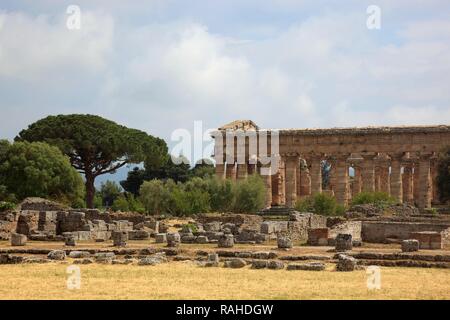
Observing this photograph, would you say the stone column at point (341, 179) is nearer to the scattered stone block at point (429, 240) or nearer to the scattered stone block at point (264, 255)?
the scattered stone block at point (429, 240)

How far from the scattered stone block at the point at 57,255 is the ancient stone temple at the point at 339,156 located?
147ft

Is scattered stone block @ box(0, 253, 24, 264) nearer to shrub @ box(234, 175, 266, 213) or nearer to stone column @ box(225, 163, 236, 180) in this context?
shrub @ box(234, 175, 266, 213)

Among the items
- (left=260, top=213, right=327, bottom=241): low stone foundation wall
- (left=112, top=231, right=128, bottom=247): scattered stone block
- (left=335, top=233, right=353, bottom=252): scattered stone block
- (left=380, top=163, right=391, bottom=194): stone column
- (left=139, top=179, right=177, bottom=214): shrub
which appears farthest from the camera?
(left=380, top=163, right=391, bottom=194): stone column

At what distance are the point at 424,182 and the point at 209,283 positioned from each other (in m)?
50.6

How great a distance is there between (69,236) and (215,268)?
946cm

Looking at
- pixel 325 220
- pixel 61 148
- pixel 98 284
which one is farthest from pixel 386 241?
pixel 61 148

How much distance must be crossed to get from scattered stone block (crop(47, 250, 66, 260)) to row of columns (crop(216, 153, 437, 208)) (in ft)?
144

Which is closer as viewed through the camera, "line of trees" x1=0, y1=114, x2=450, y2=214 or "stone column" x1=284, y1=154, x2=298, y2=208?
"line of trees" x1=0, y1=114, x2=450, y2=214

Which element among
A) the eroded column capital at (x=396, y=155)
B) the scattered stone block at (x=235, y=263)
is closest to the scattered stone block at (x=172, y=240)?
the scattered stone block at (x=235, y=263)

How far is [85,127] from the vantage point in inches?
2697

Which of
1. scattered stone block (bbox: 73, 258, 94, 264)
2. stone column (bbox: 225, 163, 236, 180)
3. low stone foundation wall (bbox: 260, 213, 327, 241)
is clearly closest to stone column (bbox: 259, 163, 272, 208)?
stone column (bbox: 225, 163, 236, 180)

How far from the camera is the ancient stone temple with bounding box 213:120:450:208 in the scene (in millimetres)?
70500

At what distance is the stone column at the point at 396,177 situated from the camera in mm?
70625

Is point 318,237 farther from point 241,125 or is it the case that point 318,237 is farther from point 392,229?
point 241,125
